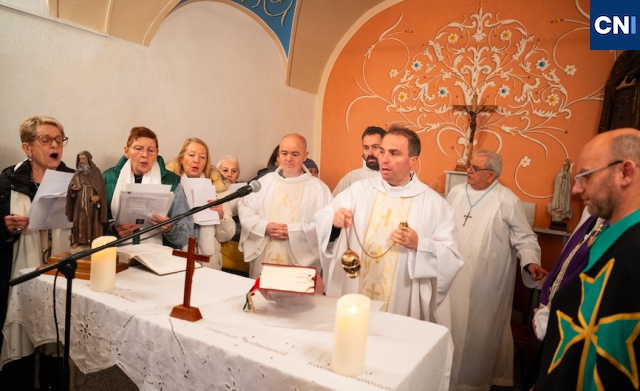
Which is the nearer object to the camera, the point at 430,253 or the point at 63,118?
the point at 430,253

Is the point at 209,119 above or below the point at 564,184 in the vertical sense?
above

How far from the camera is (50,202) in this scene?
106 inches

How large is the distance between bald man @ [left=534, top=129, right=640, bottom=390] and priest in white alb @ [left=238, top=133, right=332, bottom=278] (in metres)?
2.32

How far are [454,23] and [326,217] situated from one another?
14.9ft

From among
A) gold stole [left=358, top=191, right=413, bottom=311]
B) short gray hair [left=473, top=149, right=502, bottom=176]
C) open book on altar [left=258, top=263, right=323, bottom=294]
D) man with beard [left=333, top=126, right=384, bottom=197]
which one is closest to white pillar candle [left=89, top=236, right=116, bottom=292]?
open book on altar [left=258, top=263, right=323, bottom=294]

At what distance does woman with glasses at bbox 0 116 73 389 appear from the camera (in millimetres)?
2732

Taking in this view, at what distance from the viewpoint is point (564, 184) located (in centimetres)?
534

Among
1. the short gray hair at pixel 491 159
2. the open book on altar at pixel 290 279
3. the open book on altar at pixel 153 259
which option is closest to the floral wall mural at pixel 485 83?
the short gray hair at pixel 491 159

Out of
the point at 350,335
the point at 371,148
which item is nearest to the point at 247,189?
the point at 350,335

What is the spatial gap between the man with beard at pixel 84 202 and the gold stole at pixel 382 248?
1749 millimetres

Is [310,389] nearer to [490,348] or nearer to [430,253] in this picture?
[430,253]

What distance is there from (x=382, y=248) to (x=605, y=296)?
164 cm

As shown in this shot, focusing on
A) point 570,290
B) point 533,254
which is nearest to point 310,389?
point 570,290

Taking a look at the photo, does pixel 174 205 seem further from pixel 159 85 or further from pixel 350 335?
pixel 350 335
